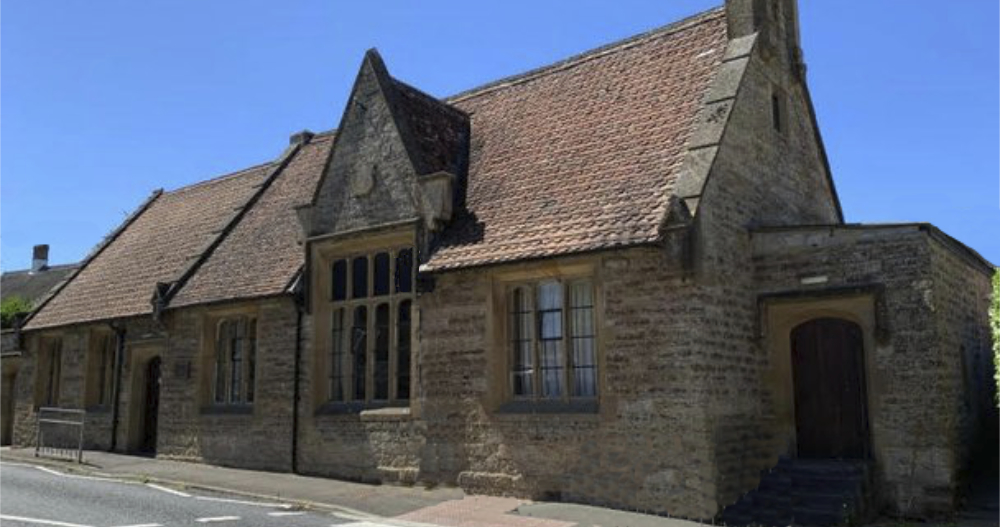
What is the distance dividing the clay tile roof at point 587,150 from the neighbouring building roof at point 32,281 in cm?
3098

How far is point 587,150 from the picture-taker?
14648mm

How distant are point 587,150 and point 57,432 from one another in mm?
16220

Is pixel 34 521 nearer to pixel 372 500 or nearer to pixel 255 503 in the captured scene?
pixel 255 503

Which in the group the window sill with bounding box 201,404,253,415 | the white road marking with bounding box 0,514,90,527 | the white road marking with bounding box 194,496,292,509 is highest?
the window sill with bounding box 201,404,253,415

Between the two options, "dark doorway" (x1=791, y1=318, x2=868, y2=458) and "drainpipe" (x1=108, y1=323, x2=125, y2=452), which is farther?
"drainpipe" (x1=108, y1=323, x2=125, y2=452)

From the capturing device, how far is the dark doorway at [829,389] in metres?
12.9

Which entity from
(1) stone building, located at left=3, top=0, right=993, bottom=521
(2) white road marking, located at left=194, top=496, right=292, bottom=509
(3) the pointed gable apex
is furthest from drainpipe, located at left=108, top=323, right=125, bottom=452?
(2) white road marking, located at left=194, top=496, right=292, bottom=509

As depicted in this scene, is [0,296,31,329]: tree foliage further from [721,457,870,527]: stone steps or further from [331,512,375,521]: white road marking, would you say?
[721,457,870,527]: stone steps

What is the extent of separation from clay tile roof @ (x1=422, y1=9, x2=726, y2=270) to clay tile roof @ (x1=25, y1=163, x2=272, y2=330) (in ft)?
29.2

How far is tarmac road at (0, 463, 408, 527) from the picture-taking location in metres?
10.9

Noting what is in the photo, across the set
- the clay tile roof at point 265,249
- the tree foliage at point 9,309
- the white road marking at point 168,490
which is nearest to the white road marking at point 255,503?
the white road marking at point 168,490

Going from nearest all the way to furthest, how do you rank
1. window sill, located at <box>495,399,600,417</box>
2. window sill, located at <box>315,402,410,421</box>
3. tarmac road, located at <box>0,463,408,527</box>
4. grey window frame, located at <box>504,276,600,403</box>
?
tarmac road, located at <box>0,463,408,527</box> < window sill, located at <box>495,399,600,417</box> < grey window frame, located at <box>504,276,600,403</box> < window sill, located at <box>315,402,410,421</box>

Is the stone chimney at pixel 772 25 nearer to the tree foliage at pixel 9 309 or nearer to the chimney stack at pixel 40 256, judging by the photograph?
the tree foliage at pixel 9 309

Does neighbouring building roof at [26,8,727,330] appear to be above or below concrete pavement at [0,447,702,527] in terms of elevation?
above
